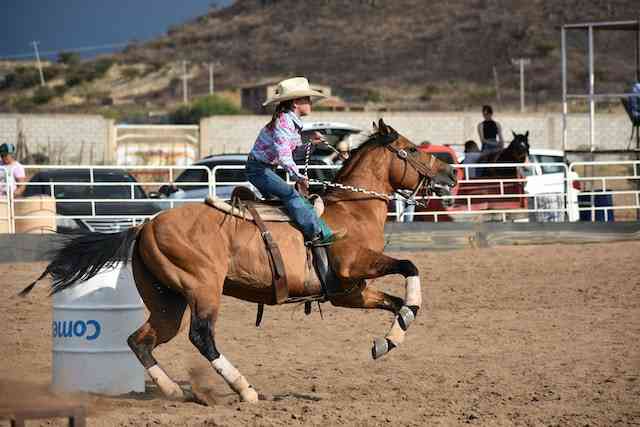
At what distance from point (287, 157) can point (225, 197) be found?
1019 cm

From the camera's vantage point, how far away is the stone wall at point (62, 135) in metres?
34.0

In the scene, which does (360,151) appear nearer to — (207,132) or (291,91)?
(291,91)

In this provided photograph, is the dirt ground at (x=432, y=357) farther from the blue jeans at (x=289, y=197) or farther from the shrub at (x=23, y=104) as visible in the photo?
the shrub at (x=23, y=104)

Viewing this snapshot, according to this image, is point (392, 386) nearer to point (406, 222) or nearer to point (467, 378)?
point (467, 378)

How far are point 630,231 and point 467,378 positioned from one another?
961 cm

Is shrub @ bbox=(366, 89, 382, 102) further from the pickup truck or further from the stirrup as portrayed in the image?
the stirrup

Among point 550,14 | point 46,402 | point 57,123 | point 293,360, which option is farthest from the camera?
point 550,14

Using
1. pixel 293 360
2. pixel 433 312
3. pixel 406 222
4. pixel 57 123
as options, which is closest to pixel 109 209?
pixel 406 222

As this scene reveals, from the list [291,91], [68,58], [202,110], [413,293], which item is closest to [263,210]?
[291,91]

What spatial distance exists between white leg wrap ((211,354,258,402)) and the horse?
11.5m

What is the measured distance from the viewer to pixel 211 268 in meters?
7.86

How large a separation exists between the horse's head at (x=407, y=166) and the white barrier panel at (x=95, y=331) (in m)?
2.26

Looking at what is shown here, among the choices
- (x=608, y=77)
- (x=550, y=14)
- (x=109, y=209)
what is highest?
(x=550, y=14)

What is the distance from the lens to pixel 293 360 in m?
9.95
